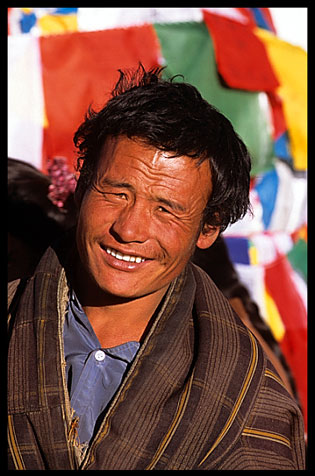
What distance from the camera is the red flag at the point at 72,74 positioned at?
8.96 ft

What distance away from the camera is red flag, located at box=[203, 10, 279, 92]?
9.17ft

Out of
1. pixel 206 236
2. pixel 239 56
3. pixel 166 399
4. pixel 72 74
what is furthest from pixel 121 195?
pixel 239 56

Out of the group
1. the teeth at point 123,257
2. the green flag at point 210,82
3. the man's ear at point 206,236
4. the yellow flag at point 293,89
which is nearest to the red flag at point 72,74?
the green flag at point 210,82

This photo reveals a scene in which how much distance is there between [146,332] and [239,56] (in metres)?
1.69

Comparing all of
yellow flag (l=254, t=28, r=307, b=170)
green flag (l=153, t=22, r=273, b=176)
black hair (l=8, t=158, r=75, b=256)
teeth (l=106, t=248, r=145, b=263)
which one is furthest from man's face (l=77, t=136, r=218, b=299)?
yellow flag (l=254, t=28, r=307, b=170)

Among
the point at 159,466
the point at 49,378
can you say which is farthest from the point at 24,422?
the point at 159,466

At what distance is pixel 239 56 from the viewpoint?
2838 mm

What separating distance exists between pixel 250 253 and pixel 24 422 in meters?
1.66

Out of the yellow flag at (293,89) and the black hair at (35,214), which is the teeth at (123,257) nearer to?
the black hair at (35,214)

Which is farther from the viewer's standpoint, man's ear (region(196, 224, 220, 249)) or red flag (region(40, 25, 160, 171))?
red flag (region(40, 25, 160, 171))

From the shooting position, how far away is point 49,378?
151 cm

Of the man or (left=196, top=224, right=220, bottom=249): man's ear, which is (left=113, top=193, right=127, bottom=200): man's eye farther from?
(left=196, top=224, right=220, bottom=249): man's ear

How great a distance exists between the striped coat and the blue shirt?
0.04m
